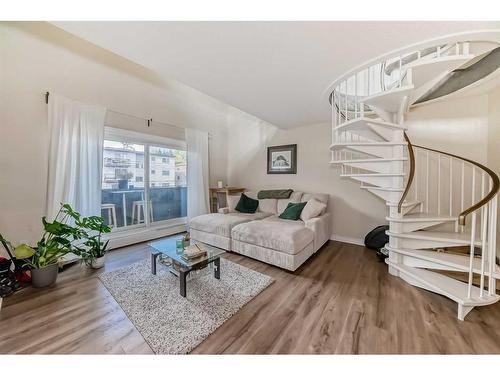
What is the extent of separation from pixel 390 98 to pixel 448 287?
1.95 meters

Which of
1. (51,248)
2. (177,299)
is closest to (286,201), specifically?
(177,299)

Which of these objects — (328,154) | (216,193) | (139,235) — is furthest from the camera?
Result: (216,193)

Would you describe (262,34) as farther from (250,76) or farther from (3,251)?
(3,251)

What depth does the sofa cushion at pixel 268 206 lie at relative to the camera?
3.92 metres

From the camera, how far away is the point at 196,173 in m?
4.27

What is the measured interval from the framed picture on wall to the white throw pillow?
1.09 metres

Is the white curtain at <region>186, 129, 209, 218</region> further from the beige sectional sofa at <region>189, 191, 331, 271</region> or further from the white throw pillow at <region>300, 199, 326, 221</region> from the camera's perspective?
the white throw pillow at <region>300, 199, 326, 221</region>

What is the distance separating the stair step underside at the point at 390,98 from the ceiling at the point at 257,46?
420mm

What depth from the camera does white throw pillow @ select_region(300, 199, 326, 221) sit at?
3129 mm

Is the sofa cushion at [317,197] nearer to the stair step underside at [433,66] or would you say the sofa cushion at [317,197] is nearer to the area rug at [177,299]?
the area rug at [177,299]

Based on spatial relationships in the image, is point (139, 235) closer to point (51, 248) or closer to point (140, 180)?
point (140, 180)

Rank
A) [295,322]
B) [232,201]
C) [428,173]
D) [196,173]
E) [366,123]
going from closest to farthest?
[295,322] < [366,123] < [428,173] < [232,201] < [196,173]

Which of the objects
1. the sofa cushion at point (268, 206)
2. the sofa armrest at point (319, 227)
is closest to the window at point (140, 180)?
the sofa cushion at point (268, 206)
